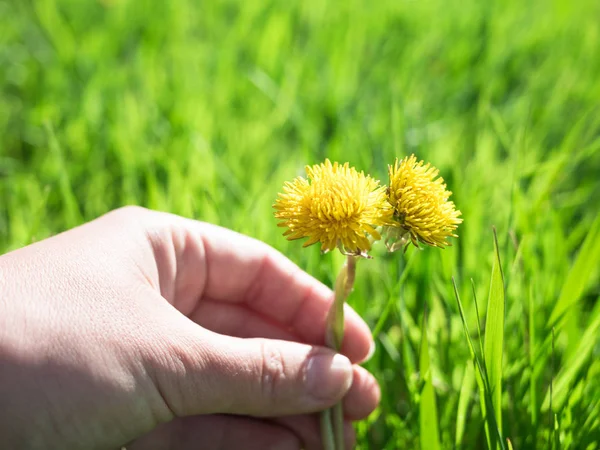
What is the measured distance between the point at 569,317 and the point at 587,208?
777 mm

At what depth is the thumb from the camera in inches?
38.7

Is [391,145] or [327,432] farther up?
[391,145]

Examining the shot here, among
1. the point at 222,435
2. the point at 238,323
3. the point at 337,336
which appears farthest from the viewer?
the point at 238,323

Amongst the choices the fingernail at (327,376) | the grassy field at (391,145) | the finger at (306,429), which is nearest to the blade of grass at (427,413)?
the grassy field at (391,145)

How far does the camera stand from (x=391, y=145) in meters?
1.80

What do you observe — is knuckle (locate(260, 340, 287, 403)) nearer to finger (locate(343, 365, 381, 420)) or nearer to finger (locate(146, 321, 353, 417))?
finger (locate(146, 321, 353, 417))

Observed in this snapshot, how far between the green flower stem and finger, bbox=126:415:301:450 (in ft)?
0.41

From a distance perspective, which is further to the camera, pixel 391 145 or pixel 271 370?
pixel 391 145

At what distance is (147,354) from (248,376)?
0.17 metres

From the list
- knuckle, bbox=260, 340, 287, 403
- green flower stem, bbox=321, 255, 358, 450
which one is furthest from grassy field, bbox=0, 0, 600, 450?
knuckle, bbox=260, 340, 287, 403

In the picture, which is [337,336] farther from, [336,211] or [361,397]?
[336,211]

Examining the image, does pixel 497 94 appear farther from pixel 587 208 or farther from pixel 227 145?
pixel 227 145

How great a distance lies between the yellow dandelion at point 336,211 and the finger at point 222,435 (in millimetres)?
491

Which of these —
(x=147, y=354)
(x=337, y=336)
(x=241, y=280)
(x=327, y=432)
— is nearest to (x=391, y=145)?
(x=241, y=280)
